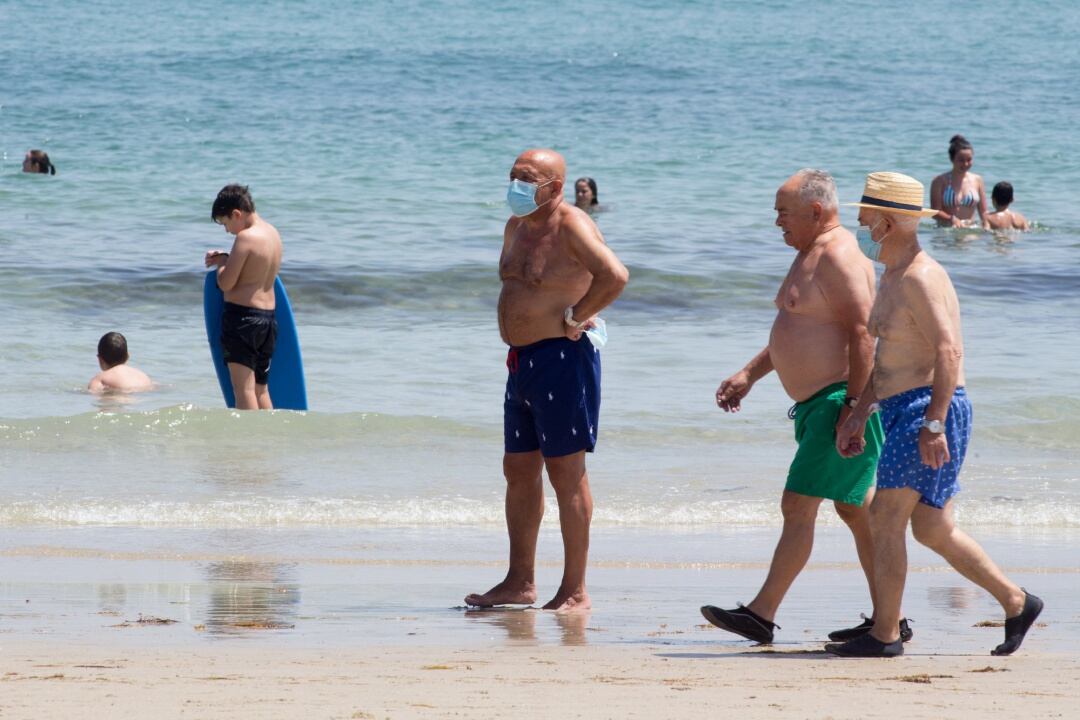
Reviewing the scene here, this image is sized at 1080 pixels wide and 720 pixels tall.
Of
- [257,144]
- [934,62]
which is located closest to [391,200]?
[257,144]

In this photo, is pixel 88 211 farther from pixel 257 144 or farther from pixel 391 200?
pixel 257 144

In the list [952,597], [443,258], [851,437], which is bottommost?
[443,258]

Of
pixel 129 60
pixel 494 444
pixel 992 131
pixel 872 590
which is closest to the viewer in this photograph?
pixel 872 590

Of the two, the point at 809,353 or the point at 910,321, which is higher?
the point at 910,321

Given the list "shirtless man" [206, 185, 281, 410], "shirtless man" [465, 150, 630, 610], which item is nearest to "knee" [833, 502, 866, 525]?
"shirtless man" [465, 150, 630, 610]

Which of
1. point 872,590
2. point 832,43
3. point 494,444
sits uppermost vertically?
point 832,43

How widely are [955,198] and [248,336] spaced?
1139cm

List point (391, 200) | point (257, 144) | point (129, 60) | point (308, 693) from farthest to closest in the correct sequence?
point (129, 60), point (257, 144), point (391, 200), point (308, 693)

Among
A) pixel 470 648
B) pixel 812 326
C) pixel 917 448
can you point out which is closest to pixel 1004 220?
pixel 812 326

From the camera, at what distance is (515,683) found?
11.9ft

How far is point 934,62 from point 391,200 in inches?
834

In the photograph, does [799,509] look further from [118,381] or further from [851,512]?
[118,381]

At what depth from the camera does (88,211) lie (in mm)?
18359

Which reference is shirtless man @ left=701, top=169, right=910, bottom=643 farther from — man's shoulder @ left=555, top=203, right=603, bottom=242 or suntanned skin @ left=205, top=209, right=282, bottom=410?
suntanned skin @ left=205, top=209, right=282, bottom=410
